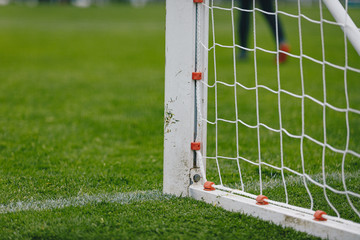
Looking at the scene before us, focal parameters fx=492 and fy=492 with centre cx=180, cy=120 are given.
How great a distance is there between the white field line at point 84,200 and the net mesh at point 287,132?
375mm

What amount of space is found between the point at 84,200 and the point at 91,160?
808mm

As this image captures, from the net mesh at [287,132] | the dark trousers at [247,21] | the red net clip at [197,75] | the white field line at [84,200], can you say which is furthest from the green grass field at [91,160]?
the red net clip at [197,75]

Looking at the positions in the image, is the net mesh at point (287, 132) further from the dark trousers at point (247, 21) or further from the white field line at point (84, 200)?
the white field line at point (84, 200)

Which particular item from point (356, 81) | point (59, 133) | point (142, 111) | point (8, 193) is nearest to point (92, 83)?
point (142, 111)

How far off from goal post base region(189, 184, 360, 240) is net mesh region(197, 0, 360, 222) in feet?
0.24

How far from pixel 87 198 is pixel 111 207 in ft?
0.74

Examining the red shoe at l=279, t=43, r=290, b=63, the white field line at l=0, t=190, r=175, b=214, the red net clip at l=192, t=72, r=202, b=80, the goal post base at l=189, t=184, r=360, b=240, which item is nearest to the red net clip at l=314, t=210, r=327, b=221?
the goal post base at l=189, t=184, r=360, b=240

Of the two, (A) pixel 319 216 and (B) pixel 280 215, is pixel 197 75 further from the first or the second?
(A) pixel 319 216

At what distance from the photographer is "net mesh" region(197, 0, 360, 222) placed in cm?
227

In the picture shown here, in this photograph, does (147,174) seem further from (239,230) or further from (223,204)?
(239,230)

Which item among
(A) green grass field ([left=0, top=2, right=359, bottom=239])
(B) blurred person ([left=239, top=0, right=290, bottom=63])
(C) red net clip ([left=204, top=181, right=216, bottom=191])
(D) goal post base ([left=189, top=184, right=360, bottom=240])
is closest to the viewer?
(D) goal post base ([left=189, top=184, right=360, bottom=240])

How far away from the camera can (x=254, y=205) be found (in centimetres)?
224

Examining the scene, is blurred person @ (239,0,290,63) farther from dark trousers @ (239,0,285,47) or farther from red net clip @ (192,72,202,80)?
red net clip @ (192,72,202,80)

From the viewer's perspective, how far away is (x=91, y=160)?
3.27 meters
